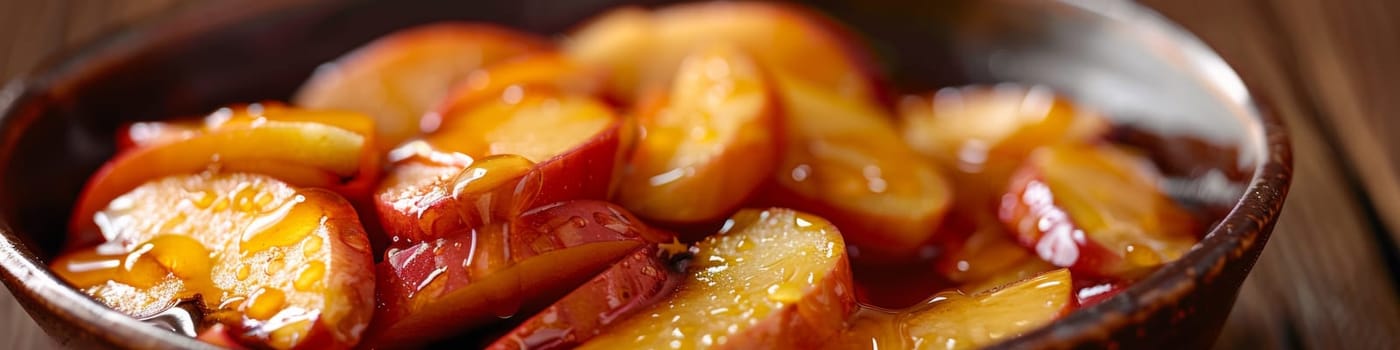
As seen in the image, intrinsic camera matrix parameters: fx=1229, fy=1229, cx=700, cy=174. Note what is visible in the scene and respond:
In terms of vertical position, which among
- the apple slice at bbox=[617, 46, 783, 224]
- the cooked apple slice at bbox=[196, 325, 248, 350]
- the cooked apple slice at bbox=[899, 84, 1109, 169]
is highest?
the cooked apple slice at bbox=[196, 325, 248, 350]

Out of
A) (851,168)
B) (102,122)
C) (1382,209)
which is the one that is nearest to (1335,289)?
(1382,209)

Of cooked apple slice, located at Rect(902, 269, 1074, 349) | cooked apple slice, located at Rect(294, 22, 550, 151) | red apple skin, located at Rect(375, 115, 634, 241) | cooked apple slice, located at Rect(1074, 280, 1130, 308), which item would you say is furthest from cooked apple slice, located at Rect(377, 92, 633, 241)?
cooked apple slice, located at Rect(1074, 280, 1130, 308)

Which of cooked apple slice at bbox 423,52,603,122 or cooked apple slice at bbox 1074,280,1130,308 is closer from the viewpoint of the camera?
cooked apple slice at bbox 1074,280,1130,308

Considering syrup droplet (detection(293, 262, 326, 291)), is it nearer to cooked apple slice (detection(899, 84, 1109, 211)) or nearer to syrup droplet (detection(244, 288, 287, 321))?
syrup droplet (detection(244, 288, 287, 321))

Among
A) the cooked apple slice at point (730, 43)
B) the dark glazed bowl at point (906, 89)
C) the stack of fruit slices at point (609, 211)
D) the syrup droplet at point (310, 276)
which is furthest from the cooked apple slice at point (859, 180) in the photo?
the syrup droplet at point (310, 276)

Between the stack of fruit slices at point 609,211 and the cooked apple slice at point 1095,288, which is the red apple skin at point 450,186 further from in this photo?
the cooked apple slice at point 1095,288
